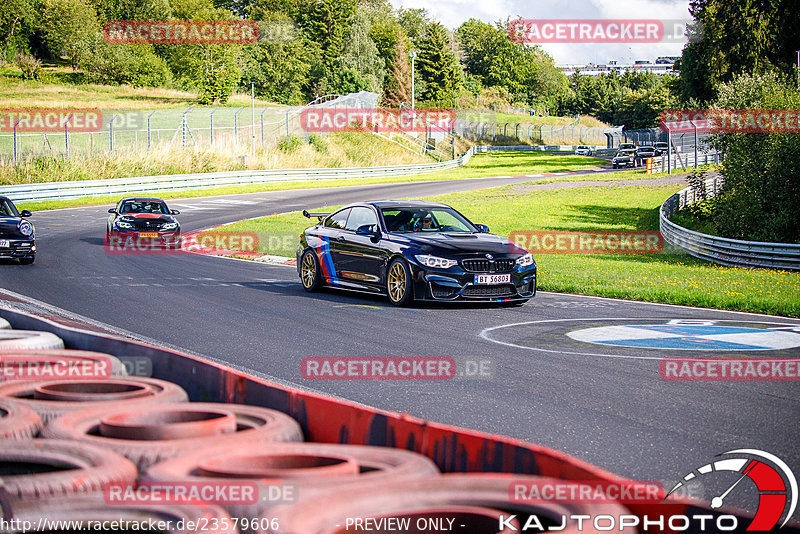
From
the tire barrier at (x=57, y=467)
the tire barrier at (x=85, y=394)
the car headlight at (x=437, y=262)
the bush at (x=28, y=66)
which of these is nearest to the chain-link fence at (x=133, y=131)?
the bush at (x=28, y=66)

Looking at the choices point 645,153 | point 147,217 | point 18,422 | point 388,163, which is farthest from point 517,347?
point 645,153

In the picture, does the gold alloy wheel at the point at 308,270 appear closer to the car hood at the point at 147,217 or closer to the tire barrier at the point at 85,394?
the car hood at the point at 147,217

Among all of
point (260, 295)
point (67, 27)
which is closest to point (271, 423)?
point (260, 295)

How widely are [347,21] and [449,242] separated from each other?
12457cm

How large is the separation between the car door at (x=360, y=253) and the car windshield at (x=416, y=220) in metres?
0.24

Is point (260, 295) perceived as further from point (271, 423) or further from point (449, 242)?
point (271, 423)

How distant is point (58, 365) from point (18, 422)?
4.12 feet

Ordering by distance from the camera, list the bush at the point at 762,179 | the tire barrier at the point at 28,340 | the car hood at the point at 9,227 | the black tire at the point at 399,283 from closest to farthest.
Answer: the tire barrier at the point at 28,340
the black tire at the point at 399,283
the car hood at the point at 9,227
the bush at the point at 762,179

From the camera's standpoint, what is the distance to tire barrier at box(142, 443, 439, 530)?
2.73m

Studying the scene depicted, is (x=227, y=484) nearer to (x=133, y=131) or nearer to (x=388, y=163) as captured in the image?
(x=133, y=131)

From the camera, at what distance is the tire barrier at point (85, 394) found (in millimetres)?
3977

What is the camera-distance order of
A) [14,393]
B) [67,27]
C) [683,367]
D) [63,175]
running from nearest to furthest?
[14,393]
[683,367]
[63,175]
[67,27]

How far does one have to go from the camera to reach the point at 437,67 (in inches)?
4815

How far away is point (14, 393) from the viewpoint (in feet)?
14.4
